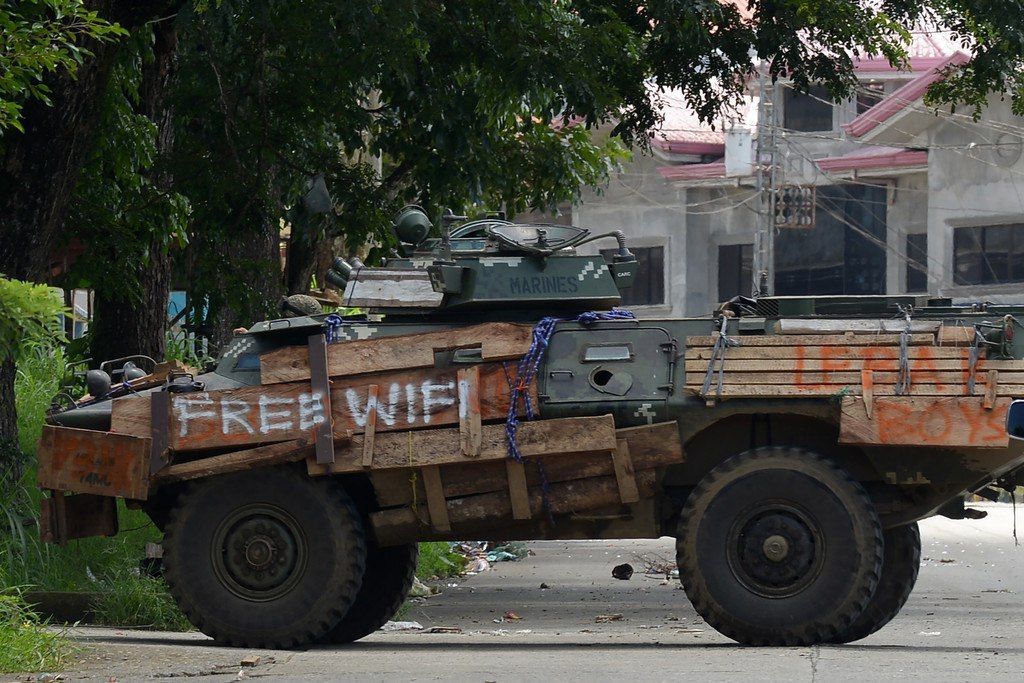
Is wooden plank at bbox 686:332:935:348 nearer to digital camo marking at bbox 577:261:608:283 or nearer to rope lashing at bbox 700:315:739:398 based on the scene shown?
rope lashing at bbox 700:315:739:398

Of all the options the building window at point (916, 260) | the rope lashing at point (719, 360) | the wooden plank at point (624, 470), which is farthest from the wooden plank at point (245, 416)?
the building window at point (916, 260)

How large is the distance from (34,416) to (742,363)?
773cm

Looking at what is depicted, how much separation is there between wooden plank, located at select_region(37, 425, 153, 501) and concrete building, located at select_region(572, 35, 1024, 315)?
20.3 metres

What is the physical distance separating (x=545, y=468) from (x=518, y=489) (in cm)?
19

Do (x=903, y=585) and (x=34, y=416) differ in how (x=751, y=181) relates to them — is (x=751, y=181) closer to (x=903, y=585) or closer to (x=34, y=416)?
(x=34, y=416)

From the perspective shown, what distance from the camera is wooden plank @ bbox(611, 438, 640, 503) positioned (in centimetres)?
995

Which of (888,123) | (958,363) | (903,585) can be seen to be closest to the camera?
(958,363)

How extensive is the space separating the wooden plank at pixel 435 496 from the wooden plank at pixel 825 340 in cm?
174

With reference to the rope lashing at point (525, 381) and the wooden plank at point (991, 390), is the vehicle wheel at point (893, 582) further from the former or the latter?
the rope lashing at point (525, 381)

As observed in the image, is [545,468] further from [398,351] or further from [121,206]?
[121,206]

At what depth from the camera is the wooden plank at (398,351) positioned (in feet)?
33.2

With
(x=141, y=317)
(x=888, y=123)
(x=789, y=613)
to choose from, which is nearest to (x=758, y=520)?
(x=789, y=613)

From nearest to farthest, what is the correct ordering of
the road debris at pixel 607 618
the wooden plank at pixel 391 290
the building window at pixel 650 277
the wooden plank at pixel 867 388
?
the wooden plank at pixel 867 388
the wooden plank at pixel 391 290
the road debris at pixel 607 618
the building window at pixel 650 277

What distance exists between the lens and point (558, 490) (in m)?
10.2
